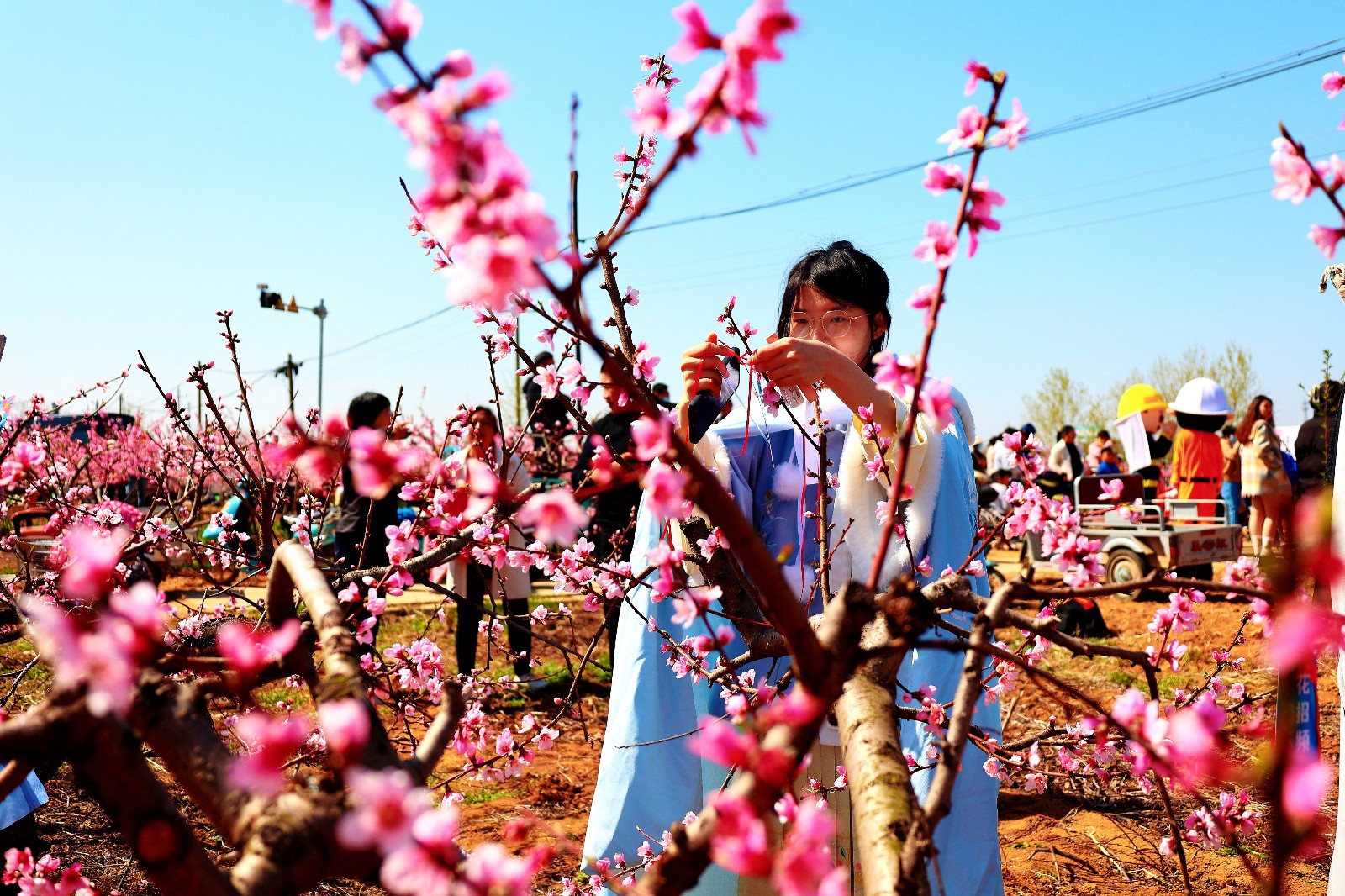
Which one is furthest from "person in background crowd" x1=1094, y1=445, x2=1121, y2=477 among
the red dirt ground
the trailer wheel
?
the red dirt ground

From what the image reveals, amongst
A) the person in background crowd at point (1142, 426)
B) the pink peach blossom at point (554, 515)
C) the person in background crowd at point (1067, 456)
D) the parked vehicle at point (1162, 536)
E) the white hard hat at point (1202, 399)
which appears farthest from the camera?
the person in background crowd at point (1067, 456)

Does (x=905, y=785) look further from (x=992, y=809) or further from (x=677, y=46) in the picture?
(x=992, y=809)

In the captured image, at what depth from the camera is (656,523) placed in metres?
2.34

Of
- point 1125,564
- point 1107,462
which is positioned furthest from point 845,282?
point 1107,462

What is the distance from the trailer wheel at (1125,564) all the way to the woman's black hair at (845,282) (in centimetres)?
689

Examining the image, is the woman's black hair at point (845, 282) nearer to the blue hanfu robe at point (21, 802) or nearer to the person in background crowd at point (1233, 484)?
the blue hanfu robe at point (21, 802)

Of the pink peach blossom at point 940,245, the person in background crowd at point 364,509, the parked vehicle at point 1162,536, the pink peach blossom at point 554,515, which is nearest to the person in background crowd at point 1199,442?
the parked vehicle at point 1162,536

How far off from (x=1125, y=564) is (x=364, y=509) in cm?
695

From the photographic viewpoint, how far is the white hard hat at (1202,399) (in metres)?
8.54

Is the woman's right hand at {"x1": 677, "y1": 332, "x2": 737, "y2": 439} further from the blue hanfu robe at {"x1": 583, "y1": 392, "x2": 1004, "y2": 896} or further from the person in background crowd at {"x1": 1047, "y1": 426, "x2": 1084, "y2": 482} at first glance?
the person in background crowd at {"x1": 1047, "y1": 426, "x2": 1084, "y2": 482}

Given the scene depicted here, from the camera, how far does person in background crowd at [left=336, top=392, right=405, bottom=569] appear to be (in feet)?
15.9

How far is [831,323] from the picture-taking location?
7.63ft

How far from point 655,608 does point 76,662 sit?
1.80 meters

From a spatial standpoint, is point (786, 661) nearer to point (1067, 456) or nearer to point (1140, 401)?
point (1140, 401)
